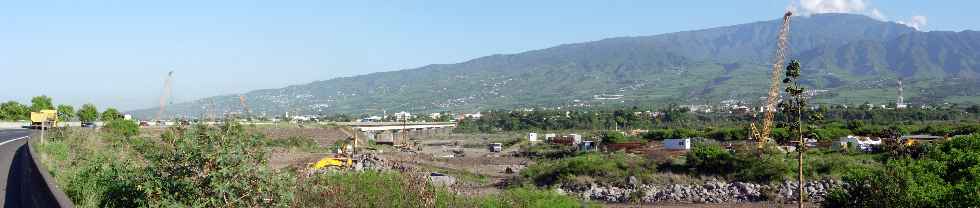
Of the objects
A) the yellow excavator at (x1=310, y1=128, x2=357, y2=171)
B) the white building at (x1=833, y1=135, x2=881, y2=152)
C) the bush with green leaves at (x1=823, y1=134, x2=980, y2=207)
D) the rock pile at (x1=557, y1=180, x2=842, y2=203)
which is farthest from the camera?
the white building at (x1=833, y1=135, x2=881, y2=152)

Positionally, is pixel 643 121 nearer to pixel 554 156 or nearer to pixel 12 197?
pixel 554 156

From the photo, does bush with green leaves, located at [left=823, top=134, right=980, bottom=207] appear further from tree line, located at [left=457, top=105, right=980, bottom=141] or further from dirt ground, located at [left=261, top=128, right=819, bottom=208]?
tree line, located at [left=457, top=105, right=980, bottom=141]

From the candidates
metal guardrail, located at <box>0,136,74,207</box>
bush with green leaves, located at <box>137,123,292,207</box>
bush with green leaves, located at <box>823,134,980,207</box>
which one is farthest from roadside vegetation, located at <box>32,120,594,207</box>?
bush with green leaves, located at <box>823,134,980,207</box>

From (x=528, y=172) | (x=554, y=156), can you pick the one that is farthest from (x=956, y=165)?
(x=554, y=156)

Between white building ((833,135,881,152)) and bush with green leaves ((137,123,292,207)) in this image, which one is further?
white building ((833,135,881,152))

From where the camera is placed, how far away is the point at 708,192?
35812 mm

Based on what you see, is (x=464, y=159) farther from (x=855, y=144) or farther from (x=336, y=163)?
(x=855, y=144)

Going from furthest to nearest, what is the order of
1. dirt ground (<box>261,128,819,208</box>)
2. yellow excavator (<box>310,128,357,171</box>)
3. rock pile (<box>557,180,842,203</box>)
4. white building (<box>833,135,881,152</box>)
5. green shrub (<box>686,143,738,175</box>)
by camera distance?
white building (<box>833,135,881,152</box>) < green shrub (<box>686,143,738,175</box>) < rock pile (<box>557,180,842,203</box>) < dirt ground (<box>261,128,819,208</box>) < yellow excavator (<box>310,128,357,171</box>)

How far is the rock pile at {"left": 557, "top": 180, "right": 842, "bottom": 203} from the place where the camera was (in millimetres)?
34781

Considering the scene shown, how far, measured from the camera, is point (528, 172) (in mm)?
43812

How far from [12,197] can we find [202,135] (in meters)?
6.45

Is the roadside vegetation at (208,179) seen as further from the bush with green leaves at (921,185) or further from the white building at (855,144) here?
the white building at (855,144)

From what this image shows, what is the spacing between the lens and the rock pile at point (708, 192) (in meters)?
34.8

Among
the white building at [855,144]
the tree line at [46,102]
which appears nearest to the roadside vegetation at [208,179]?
the white building at [855,144]
